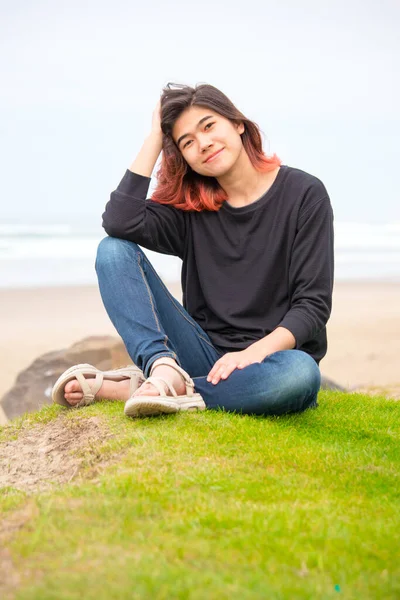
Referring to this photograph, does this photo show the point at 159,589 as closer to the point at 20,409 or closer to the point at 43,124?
the point at 20,409

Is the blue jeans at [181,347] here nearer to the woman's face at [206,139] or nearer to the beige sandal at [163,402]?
the beige sandal at [163,402]

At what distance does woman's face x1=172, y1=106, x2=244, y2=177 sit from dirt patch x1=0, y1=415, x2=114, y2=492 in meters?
1.49

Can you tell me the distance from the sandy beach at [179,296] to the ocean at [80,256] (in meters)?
1.42

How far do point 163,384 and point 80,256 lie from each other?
57.1 feet

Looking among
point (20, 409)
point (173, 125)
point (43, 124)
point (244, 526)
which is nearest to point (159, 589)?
point (244, 526)

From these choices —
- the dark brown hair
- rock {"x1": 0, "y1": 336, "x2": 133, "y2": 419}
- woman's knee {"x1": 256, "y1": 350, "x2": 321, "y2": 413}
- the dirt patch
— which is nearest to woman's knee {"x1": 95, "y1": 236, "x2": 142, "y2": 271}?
the dark brown hair

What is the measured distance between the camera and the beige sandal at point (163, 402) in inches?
136

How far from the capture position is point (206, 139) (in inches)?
156

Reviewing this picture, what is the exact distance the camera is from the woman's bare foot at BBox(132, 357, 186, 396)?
3.51m

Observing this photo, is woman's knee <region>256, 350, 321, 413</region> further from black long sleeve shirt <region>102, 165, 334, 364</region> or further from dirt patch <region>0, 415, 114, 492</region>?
dirt patch <region>0, 415, 114, 492</region>

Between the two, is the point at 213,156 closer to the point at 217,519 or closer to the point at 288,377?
the point at 288,377

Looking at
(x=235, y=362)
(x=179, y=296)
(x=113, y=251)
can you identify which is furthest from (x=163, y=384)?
(x=179, y=296)

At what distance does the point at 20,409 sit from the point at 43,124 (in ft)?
118

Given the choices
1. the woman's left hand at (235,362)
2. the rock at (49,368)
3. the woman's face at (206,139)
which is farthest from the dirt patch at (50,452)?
the rock at (49,368)
